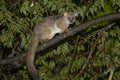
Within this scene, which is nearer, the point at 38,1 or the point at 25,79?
the point at 38,1

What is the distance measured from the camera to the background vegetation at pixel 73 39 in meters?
4.13

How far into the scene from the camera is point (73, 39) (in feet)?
15.2

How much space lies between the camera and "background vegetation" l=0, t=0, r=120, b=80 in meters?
4.13

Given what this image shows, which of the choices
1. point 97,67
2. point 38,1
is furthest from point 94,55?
point 38,1

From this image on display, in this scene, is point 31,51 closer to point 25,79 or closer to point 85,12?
point 85,12

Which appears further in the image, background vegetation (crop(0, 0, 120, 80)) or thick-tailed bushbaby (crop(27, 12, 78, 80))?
background vegetation (crop(0, 0, 120, 80))

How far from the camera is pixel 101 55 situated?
441 centimetres

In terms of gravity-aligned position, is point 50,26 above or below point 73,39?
above

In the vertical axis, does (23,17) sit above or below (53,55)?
above

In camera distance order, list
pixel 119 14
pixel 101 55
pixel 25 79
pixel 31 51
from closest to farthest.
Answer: pixel 119 14 → pixel 31 51 → pixel 101 55 → pixel 25 79

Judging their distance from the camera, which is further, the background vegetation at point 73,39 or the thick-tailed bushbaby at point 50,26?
the background vegetation at point 73,39

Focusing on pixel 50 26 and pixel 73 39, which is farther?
pixel 73 39

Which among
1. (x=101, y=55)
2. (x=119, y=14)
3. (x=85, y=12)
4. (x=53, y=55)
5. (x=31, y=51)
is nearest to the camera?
(x=119, y=14)

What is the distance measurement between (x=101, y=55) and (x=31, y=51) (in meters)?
1.42
